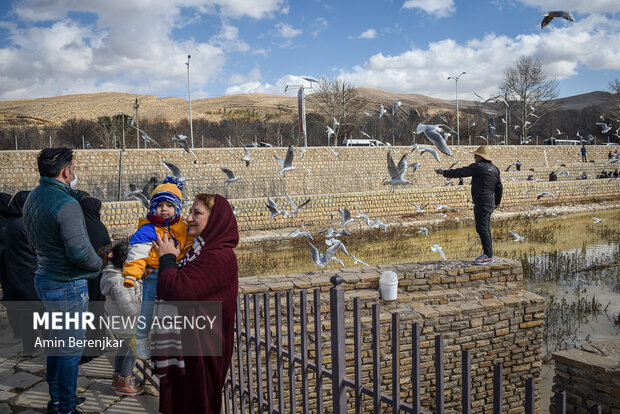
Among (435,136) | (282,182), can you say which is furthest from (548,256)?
(282,182)

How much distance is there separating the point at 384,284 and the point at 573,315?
4.24 metres

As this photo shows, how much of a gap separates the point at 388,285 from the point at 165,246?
3686 mm

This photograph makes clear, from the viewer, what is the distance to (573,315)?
742cm

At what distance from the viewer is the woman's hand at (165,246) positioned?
212 cm

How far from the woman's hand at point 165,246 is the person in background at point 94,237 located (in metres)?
2.16

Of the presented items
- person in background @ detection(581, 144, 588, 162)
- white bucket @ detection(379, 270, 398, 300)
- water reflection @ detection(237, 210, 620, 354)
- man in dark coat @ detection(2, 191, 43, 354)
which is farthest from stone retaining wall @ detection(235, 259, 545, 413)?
person in background @ detection(581, 144, 588, 162)

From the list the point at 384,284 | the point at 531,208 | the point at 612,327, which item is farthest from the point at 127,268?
the point at 531,208

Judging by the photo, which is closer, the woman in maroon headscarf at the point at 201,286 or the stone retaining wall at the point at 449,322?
the woman in maroon headscarf at the point at 201,286

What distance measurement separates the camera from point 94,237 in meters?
4.07

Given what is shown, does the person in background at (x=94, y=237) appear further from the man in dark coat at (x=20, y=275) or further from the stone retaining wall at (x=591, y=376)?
the stone retaining wall at (x=591, y=376)

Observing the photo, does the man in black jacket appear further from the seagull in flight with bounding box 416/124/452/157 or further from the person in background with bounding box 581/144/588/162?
the person in background with bounding box 581/144/588/162

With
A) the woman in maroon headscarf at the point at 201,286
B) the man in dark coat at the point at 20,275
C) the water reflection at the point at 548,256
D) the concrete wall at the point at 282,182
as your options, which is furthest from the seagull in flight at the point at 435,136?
the concrete wall at the point at 282,182

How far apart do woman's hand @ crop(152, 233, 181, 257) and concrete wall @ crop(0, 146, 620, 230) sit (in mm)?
13637

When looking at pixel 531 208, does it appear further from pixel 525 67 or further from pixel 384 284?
pixel 525 67
